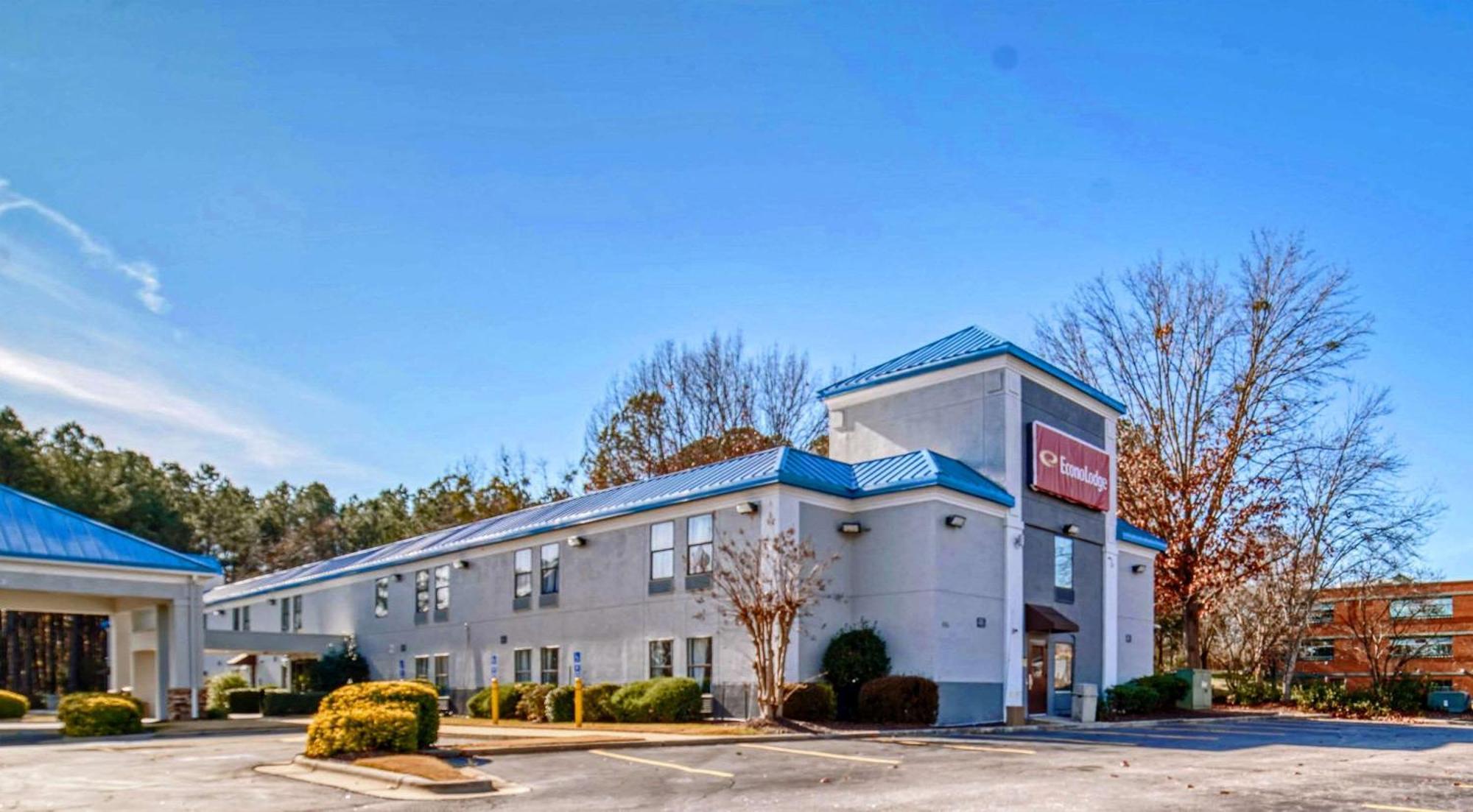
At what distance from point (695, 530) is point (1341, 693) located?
2041cm

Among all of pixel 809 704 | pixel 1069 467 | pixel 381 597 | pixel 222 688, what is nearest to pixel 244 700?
pixel 222 688

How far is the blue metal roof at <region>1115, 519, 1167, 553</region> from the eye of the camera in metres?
32.7

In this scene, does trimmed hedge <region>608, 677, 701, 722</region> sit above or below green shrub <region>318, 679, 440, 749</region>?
below

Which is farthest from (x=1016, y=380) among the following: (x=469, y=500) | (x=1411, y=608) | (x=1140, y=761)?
(x=469, y=500)

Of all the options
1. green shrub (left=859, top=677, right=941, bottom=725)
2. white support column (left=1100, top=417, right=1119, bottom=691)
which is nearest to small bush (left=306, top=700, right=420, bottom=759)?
green shrub (left=859, top=677, right=941, bottom=725)

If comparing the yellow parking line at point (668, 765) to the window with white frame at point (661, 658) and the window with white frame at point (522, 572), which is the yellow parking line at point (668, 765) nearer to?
the window with white frame at point (661, 658)

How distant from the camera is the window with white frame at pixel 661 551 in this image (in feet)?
89.7

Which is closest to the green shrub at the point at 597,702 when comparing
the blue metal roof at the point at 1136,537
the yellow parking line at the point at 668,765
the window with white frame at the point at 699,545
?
the window with white frame at the point at 699,545

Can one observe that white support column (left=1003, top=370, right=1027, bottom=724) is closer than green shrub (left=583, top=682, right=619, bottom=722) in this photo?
No

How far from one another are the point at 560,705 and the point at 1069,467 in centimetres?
1364

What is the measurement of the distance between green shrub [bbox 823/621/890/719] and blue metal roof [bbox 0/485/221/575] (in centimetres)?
1658

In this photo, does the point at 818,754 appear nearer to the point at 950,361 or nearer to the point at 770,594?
the point at 770,594

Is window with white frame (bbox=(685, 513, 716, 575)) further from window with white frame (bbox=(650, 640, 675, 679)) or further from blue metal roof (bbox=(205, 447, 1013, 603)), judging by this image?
window with white frame (bbox=(650, 640, 675, 679))

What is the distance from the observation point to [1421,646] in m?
39.0
